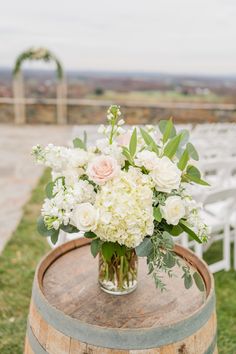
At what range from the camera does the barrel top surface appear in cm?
155

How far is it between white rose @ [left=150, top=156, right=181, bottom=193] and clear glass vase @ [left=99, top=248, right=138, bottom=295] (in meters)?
0.36

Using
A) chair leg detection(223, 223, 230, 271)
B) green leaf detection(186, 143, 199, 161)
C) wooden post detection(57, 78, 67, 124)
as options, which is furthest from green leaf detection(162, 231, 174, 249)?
wooden post detection(57, 78, 67, 124)

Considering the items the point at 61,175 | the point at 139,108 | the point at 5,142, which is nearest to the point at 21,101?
the point at 5,142

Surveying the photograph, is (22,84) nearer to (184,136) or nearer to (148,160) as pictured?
(184,136)

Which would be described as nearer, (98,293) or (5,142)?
(98,293)

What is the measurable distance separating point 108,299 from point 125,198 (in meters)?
0.57

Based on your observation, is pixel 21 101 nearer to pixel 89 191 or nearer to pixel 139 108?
pixel 139 108

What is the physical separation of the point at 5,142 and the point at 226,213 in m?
7.57

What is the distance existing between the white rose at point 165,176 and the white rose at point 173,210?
1.9 inches

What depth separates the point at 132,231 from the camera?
135 centimetres

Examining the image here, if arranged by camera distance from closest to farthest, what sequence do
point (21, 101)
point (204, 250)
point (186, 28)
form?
point (204, 250) → point (21, 101) → point (186, 28)

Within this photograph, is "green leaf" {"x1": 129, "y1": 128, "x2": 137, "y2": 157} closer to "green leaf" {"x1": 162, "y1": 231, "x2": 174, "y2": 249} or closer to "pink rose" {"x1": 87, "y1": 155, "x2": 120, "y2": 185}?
"pink rose" {"x1": 87, "y1": 155, "x2": 120, "y2": 185}

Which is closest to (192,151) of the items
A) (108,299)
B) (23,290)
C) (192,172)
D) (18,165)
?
(192,172)

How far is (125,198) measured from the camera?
1332mm
